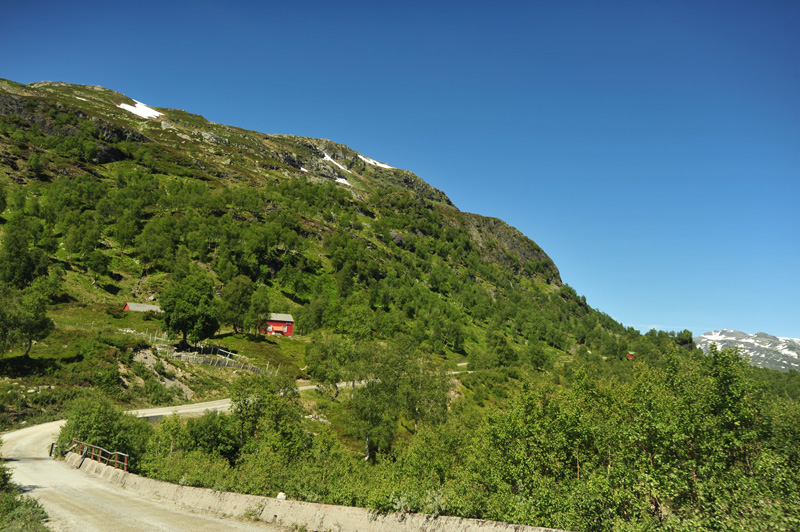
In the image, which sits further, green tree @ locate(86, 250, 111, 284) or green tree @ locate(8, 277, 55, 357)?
green tree @ locate(86, 250, 111, 284)

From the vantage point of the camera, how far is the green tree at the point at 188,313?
7262 centimetres

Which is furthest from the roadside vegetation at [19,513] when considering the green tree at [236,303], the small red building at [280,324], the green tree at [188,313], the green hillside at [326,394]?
the small red building at [280,324]

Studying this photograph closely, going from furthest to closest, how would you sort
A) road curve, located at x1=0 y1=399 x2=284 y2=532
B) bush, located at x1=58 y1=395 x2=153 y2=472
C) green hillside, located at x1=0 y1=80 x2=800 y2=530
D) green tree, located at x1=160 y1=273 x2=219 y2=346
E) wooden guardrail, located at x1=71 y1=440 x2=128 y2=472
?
green tree, located at x1=160 y1=273 x2=219 y2=346, bush, located at x1=58 y1=395 x2=153 y2=472, wooden guardrail, located at x1=71 y1=440 x2=128 y2=472, green hillside, located at x1=0 y1=80 x2=800 y2=530, road curve, located at x1=0 y1=399 x2=284 y2=532

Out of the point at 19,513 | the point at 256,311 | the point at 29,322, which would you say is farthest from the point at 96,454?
the point at 256,311

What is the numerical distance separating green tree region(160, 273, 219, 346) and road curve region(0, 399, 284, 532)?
40405mm

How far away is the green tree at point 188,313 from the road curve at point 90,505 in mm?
40405

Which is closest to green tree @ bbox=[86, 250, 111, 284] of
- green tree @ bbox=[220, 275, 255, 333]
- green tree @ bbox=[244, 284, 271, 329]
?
green tree @ bbox=[220, 275, 255, 333]

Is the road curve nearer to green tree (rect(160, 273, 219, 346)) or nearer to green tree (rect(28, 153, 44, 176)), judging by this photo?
green tree (rect(160, 273, 219, 346))

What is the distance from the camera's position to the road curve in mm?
16906

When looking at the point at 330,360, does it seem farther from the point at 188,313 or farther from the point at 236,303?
the point at 236,303

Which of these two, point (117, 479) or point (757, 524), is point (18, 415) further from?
point (757, 524)

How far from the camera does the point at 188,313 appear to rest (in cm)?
7275

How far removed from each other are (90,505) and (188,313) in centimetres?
5714

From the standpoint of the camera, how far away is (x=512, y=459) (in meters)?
30.3
